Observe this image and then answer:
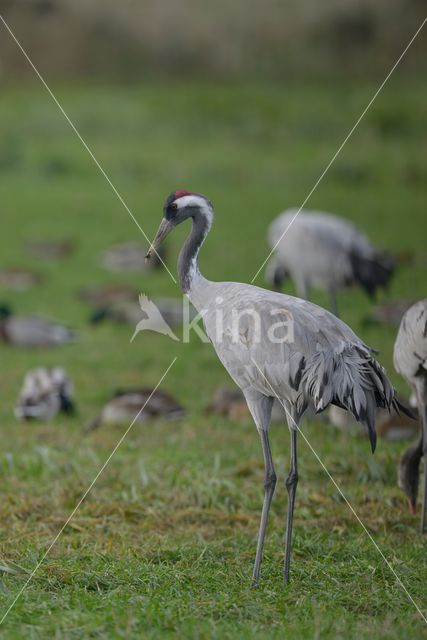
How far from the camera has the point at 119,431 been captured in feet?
24.3

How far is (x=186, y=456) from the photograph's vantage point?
6.52 metres

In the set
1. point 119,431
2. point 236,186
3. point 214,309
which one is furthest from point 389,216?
point 214,309

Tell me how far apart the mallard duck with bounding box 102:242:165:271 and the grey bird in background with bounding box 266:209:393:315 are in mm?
3056

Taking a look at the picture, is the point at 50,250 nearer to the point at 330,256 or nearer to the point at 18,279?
the point at 18,279

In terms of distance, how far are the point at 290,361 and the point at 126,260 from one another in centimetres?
836

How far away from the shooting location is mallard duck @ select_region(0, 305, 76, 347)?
993 centimetres

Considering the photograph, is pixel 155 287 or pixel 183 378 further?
pixel 155 287

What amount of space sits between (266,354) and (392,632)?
1.31 meters

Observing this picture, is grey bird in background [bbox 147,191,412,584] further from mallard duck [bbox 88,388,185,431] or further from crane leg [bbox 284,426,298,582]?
mallard duck [bbox 88,388,185,431]

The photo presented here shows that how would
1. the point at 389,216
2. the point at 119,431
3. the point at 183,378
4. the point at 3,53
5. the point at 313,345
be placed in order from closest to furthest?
the point at 313,345 < the point at 119,431 < the point at 183,378 < the point at 389,216 < the point at 3,53

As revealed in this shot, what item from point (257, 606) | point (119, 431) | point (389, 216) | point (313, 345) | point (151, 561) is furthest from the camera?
point (389, 216)

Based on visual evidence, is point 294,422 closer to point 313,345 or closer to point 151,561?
point 313,345

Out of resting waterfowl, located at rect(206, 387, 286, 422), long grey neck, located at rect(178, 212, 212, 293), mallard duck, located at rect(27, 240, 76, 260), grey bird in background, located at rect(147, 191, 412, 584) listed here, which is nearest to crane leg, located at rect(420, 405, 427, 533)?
grey bird in background, located at rect(147, 191, 412, 584)

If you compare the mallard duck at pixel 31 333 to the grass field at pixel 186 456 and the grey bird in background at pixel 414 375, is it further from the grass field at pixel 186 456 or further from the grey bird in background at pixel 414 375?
the grey bird in background at pixel 414 375
